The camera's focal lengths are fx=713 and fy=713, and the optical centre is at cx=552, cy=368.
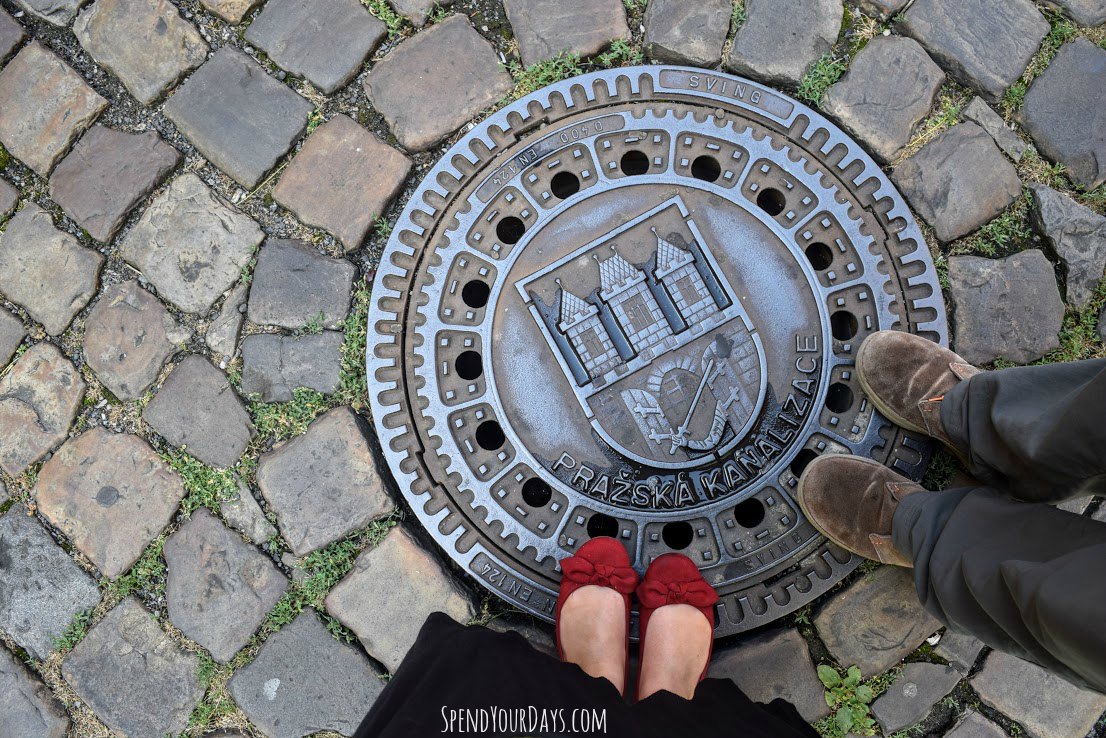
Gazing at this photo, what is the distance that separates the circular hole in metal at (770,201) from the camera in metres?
2.25

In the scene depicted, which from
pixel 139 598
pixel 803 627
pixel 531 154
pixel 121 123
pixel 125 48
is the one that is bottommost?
pixel 803 627

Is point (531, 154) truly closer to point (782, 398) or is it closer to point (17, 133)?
point (782, 398)

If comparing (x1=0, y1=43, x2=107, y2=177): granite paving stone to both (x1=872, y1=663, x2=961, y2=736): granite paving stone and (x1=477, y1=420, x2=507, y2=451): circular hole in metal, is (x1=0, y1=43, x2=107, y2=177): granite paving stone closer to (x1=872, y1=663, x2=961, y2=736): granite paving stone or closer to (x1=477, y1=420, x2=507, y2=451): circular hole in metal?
(x1=477, y1=420, x2=507, y2=451): circular hole in metal

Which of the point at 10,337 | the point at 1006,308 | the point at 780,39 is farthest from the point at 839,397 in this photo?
the point at 10,337

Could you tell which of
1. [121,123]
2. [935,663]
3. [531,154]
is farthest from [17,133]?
[935,663]

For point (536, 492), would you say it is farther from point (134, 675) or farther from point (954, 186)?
point (954, 186)

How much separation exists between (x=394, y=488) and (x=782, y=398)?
1.22 meters

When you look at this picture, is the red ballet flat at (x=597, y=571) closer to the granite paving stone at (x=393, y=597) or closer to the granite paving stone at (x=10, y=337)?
the granite paving stone at (x=393, y=597)

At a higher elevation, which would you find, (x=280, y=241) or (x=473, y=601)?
(x=280, y=241)

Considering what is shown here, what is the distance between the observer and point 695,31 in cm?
224

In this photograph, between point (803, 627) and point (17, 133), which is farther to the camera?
point (17, 133)

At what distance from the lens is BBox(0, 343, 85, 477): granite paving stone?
88.7 inches

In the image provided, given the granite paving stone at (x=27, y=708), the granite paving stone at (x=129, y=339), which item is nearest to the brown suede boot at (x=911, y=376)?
the granite paving stone at (x=129, y=339)

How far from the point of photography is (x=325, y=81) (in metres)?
2.28
